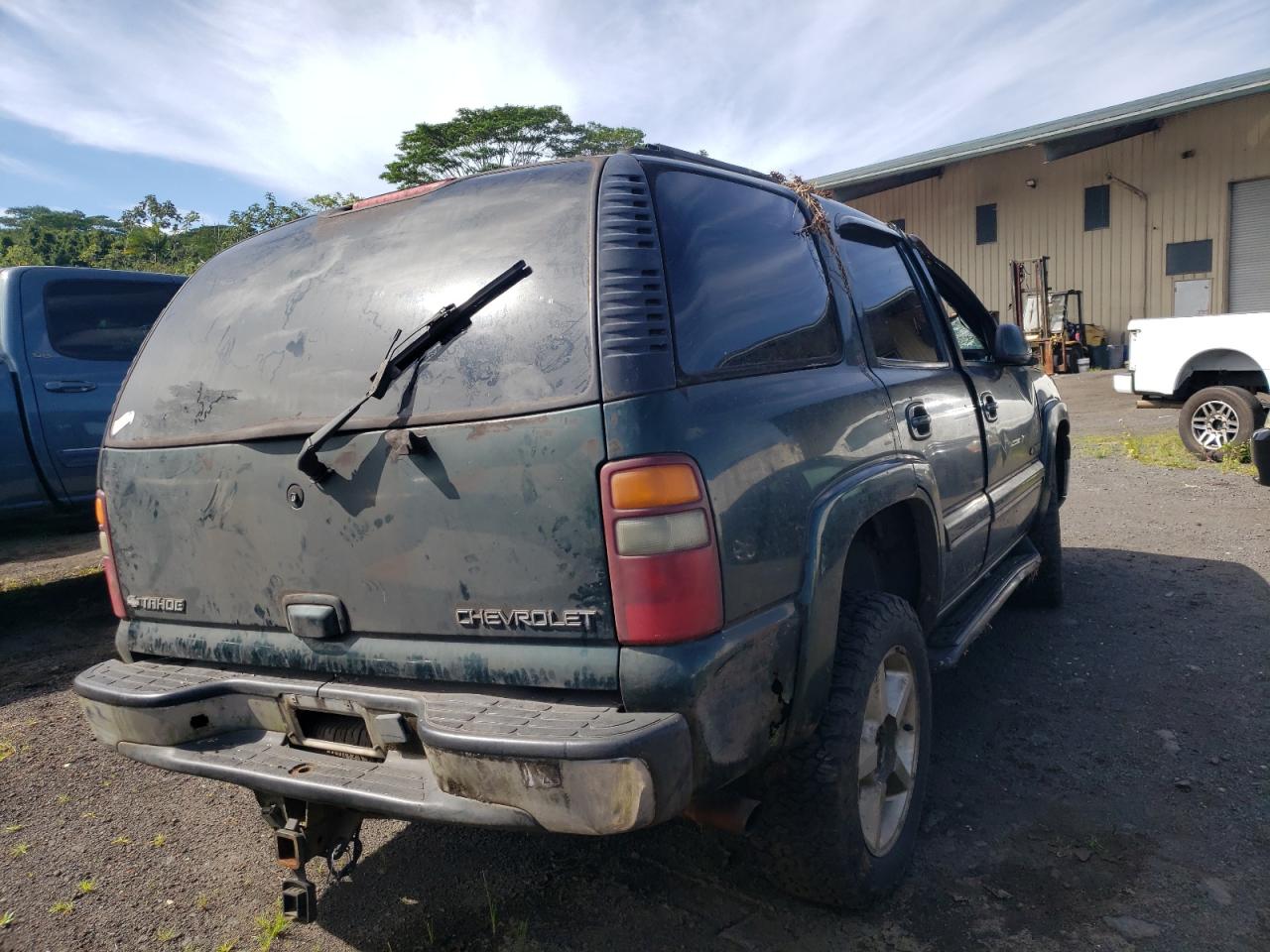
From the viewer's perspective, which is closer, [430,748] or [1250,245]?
[430,748]

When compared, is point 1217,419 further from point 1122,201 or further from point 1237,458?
point 1122,201

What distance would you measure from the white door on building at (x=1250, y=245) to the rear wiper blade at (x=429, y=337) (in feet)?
77.7

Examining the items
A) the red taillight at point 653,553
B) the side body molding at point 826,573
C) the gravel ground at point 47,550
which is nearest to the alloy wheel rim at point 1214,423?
the side body molding at point 826,573

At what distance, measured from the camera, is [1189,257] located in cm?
2127

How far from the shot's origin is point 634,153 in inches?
87.7

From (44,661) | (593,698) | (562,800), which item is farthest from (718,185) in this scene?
(44,661)

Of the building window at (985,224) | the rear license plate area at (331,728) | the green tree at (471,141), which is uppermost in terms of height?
the green tree at (471,141)

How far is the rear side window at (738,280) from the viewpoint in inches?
81.2

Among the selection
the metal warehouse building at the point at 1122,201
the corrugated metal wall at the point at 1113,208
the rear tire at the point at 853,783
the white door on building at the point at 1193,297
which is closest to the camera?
the rear tire at the point at 853,783

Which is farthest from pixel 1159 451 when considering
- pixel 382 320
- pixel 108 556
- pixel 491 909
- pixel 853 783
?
pixel 108 556

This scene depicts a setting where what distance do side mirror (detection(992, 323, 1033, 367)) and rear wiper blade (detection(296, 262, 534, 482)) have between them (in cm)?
265

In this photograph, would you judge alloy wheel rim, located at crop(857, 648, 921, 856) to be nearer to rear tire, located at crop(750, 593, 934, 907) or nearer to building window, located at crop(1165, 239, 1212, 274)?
rear tire, located at crop(750, 593, 934, 907)

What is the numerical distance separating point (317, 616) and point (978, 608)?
2.50 meters

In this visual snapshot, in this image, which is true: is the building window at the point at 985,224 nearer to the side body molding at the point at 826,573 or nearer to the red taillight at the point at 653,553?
the side body molding at the point at 826,573
